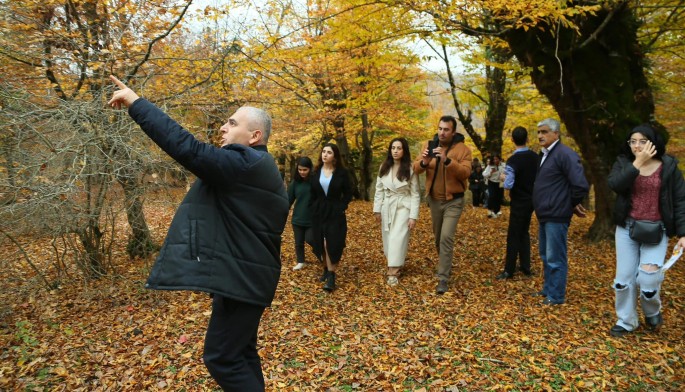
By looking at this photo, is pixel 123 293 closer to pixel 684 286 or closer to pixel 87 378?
pixel 87 378

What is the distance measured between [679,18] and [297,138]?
11177 millimetres

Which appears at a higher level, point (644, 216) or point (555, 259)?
point (644, 216)

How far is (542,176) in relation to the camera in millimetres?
5293

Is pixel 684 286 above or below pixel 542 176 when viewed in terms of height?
below

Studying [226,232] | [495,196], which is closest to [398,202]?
[226,232]

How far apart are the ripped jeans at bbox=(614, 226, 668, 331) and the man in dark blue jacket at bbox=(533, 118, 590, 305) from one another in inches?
29.5

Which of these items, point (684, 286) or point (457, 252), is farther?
point (457, 252)

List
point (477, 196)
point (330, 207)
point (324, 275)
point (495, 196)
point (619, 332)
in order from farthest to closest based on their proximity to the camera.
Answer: point (477, 196)
point (495, 196)
point (324, 275)
point (330, 207)
point (619, 332)

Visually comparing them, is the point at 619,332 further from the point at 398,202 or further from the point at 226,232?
the point at 226,232

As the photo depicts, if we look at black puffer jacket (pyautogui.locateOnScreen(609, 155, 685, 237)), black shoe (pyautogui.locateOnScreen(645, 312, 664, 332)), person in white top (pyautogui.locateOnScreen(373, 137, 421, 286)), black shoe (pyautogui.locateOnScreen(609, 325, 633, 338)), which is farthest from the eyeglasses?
person in white top (pyautogui.locateOnScreen(373, 137, 421, 286))

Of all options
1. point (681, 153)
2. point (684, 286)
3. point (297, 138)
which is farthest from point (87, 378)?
point (681, 153)

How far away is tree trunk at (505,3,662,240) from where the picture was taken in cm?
723

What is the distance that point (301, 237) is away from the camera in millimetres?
6656

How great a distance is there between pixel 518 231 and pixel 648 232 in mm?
2136
